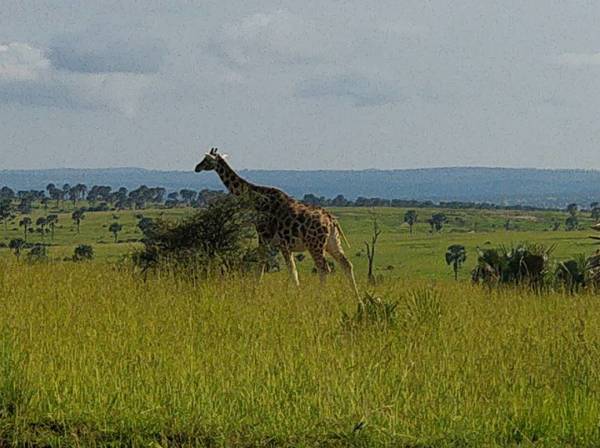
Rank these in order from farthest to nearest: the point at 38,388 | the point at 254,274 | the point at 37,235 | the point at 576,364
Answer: the point at 37,235
the point at 254,274
the point at 576,364
the point at 38,388

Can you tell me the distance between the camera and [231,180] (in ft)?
55.6

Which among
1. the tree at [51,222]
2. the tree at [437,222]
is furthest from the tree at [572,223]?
the tree at [51,222]

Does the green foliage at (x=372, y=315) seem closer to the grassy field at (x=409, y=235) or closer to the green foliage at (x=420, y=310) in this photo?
the green foliage at (x=420, y=310)

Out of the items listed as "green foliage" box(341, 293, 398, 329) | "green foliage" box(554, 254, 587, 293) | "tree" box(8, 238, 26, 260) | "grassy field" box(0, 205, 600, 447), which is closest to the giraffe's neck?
"grassy field" box(0, 205, 600, 447)

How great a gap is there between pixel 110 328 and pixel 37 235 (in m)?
88.3

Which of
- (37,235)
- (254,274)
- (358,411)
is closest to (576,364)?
(358,411)

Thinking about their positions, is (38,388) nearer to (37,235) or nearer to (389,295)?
(389,295)

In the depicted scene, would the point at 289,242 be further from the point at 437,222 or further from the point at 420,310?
the point at 437,222

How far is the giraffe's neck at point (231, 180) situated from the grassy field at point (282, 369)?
359cm

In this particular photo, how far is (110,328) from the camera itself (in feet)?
32.8

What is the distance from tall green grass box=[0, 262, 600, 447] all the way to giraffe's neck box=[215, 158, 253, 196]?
4487 mm

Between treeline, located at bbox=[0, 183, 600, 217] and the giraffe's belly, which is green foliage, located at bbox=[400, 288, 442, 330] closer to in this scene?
the giraffe's belly

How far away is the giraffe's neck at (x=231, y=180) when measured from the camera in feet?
54.4

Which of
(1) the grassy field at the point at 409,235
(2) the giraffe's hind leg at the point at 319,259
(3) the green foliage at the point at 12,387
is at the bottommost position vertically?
(1) the grassy field at the point at 409,235
